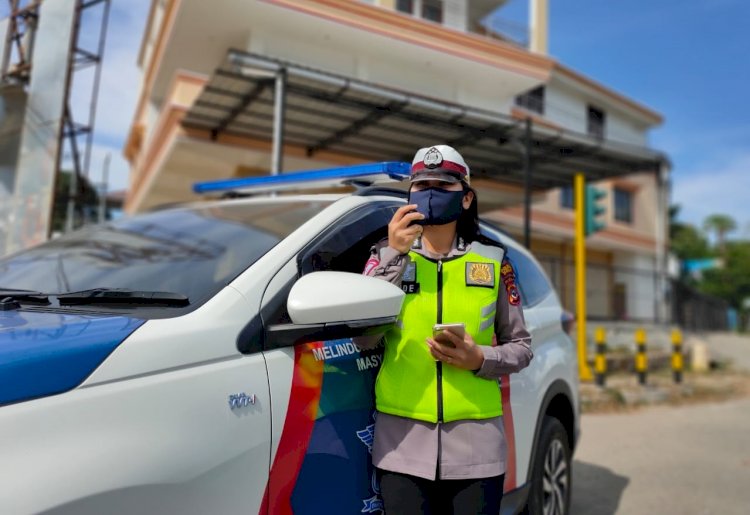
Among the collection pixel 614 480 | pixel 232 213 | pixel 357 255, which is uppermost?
pixel 232 213

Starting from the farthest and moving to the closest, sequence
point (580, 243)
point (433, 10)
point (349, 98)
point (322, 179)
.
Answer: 1. point (433, 10)
2. point (349, 98)
3. point (580, 243)
4. point (322, 179)

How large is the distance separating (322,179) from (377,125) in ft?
28.0

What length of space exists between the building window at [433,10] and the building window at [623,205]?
15.8m

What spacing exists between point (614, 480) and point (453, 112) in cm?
663

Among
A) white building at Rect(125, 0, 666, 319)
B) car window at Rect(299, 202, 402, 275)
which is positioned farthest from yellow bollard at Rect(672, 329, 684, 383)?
car window at Rect(299, 202, 402, 275)

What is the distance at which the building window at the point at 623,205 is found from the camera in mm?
29906

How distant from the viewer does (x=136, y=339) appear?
157cm

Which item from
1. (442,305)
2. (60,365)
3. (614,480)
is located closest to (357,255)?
(442,305)

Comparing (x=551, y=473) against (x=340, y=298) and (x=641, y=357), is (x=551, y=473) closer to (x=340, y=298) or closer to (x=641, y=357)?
(x=340, y=298)

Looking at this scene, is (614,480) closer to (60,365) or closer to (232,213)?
(232,213)

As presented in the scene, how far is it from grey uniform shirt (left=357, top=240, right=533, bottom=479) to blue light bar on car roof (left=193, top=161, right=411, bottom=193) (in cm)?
62

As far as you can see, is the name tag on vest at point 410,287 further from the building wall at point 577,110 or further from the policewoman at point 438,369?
the building wall at point 577,110

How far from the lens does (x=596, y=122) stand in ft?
89.5

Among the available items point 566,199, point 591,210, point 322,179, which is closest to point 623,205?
point 566,199
